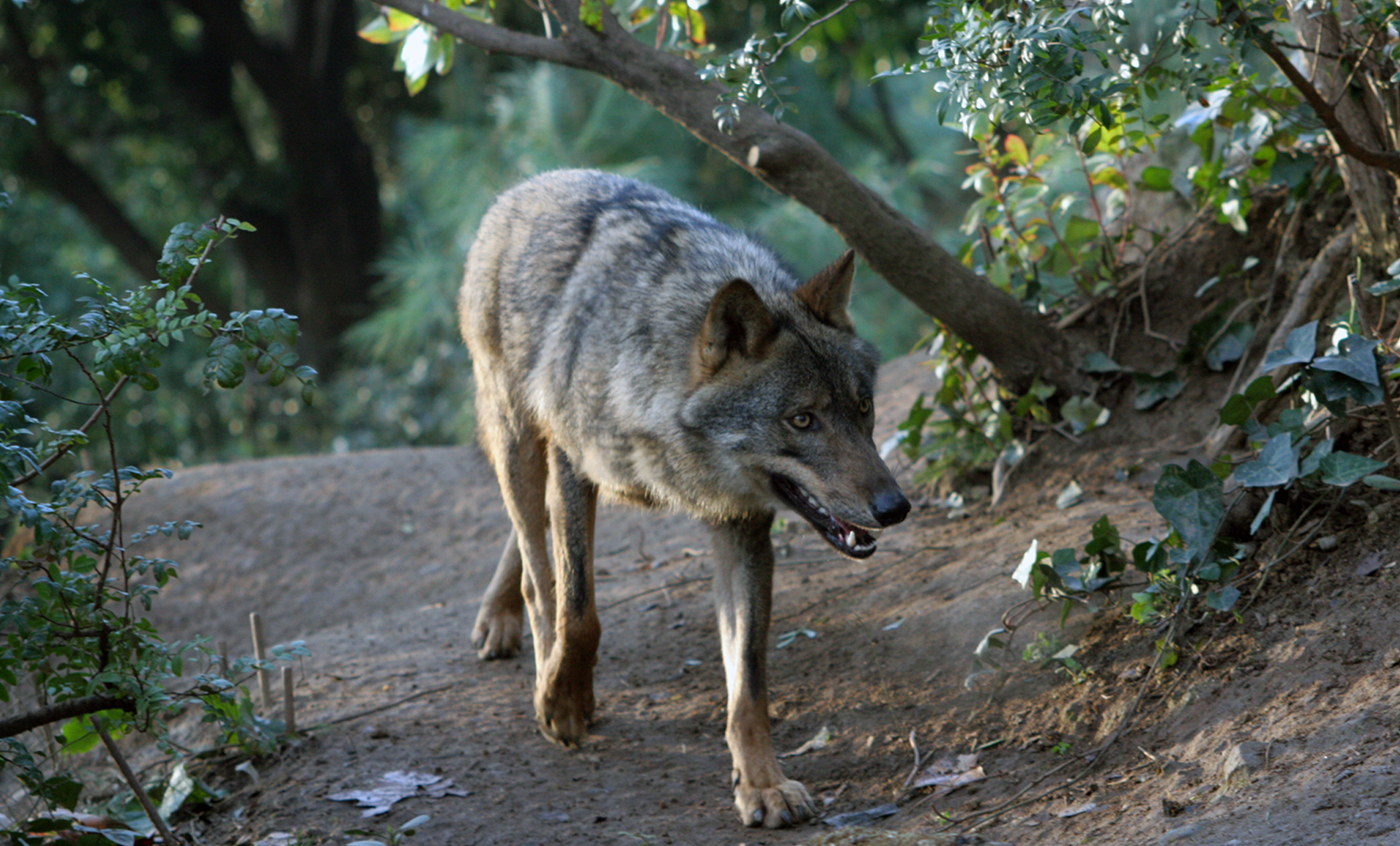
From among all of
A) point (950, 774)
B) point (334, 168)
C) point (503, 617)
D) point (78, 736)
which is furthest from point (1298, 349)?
point (334, 168)

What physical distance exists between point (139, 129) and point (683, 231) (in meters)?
11.0

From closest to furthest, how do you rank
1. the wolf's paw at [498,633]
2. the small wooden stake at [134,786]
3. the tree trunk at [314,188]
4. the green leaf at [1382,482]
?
1. the small wooden stake at [134,786]
2. the green leaf at [1382,482]
3. the wolf's paw at [498,633]
4. the tree trunk at [314,188]

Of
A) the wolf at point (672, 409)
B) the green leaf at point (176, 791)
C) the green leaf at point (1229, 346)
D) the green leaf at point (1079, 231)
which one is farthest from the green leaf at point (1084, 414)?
the green leaf at point (176, 791)

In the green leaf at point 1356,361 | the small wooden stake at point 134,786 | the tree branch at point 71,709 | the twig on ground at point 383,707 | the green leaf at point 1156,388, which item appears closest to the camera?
the tree branch at point 71,709

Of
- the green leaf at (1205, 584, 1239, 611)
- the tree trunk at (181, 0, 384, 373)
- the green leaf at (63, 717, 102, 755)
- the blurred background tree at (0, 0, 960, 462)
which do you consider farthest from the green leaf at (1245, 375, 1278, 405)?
the tree trunk at (181, 0, 384, 373)

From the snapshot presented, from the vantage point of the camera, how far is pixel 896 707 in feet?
12.9

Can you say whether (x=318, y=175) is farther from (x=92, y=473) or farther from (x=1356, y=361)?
(x=1356, y=361)

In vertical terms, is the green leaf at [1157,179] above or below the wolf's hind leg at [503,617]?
above

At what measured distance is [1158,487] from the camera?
3.36m

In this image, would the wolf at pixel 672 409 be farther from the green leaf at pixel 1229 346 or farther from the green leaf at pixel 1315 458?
the green leaf at pixel 1229 346

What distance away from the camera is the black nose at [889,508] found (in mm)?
3363

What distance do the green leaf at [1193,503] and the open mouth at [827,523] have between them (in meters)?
0.88

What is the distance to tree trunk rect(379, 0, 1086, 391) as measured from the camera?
4453mm

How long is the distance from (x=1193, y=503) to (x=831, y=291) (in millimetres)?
1377
